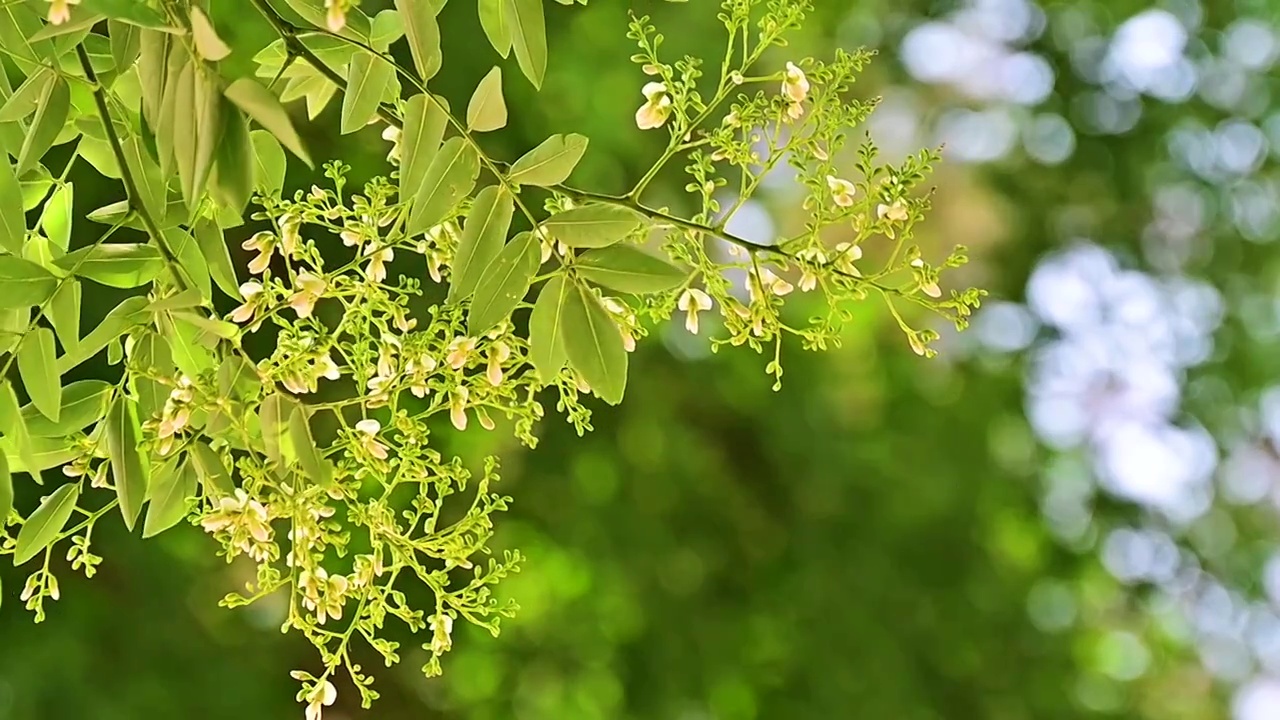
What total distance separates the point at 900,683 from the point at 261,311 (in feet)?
3.26

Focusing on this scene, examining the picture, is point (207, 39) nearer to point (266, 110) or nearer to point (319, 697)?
point (266, 110)

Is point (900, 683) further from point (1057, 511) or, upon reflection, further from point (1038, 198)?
point (1038, 198)

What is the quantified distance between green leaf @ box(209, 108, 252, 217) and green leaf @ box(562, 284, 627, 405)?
10cm

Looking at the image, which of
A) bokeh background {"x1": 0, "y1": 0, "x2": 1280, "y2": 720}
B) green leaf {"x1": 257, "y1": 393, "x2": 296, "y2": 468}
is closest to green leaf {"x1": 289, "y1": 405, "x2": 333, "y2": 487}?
green leaf {"x1": 257, "y1": 393, "x2": 296, "y2": 468}

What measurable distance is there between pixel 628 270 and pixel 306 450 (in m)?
0.10

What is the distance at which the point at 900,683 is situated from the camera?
1229 mm

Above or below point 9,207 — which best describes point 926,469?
below

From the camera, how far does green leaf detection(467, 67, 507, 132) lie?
0.35 metres

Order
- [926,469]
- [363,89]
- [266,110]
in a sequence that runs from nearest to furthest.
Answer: [266,110]
[363,89]
[926,469]

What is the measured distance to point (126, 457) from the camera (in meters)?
0.36

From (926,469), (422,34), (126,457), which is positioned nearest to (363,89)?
(422,34)

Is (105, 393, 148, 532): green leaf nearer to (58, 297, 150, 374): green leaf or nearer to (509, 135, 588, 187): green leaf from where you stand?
(58, 297, 150, 374): green leaf

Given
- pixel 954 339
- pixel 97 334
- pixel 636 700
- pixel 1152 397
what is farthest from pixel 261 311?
pixel 1152 397

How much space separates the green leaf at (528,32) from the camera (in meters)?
0.35
